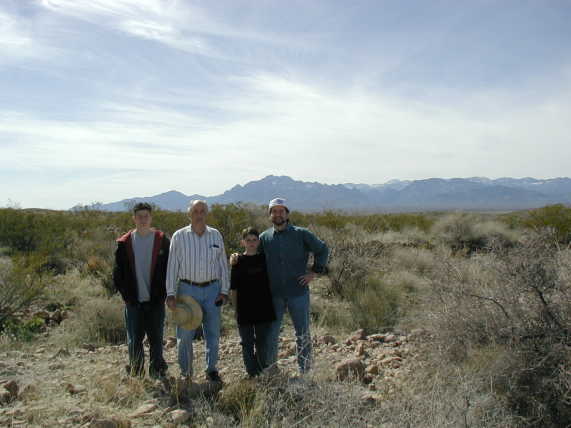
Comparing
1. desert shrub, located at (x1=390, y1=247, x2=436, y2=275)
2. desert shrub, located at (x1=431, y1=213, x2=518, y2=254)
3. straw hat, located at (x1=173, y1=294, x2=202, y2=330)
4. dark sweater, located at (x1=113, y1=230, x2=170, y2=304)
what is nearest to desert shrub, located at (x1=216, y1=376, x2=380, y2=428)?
straw hat, located at (x1=173, y1=294, x2=202, y2=330)

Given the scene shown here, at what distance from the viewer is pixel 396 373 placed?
5.14 metres

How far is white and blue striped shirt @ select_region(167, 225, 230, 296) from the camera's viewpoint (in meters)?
4.82

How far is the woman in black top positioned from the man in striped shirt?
0.56 ft

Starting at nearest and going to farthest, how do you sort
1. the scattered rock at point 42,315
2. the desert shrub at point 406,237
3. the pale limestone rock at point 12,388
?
the pale limestone rock at point 12,388 < the scattered rock at point 42,315 < the desert shrub at point 406,237

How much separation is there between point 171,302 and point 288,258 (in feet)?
4.31

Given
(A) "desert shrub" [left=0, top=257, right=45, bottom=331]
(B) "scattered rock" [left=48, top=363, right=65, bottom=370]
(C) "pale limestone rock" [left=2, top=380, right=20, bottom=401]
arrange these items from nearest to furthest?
1. (C) "pale limestone rock" [left=2, top=380, right=20, bottom=401]
2. (B) "scattered rock" [left=48, top=363, right=65, bottom=370]
3. (A) "desert shrub" [left=0, top=257, right=45, bottom=331]

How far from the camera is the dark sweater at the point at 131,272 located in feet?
16.1

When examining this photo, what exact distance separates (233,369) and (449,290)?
105 inches

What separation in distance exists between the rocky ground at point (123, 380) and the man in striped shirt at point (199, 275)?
35cm

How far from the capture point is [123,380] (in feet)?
15.9

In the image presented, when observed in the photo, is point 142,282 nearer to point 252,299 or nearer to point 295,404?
point 252,299

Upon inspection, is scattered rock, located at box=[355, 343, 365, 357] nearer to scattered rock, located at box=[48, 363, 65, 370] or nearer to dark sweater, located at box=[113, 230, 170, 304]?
dark sweater, located at box=[113, 230, 170, 304]

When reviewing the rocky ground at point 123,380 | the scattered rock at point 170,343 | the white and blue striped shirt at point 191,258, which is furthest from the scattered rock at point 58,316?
the white and blue striped shirt at point 191,258

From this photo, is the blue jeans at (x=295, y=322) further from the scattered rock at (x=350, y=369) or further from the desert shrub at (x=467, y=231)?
the desert shrub at (x=467, y=231)
